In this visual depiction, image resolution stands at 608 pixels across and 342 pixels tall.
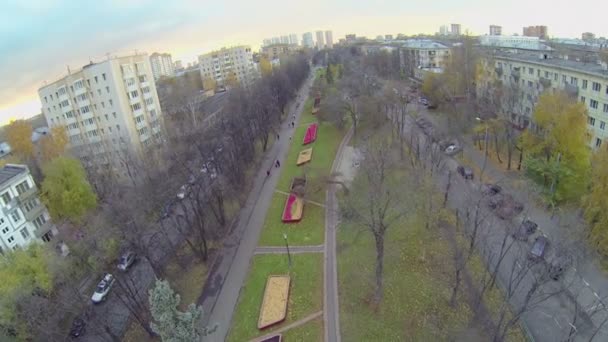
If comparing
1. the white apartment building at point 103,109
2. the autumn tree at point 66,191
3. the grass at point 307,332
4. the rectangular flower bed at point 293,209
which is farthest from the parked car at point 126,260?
the white apartment building at point 103,109

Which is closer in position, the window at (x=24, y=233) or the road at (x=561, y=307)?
the road at (x=561, y=307)

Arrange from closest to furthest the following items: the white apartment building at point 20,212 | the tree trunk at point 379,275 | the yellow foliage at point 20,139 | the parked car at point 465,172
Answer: the tree trunk at point 379,275 < the white apartment building at point 20,212 < the parked car at point 465,172 < the yellow foliage at point 20,139

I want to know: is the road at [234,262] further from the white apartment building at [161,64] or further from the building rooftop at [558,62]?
the white apartment building at [161,64]

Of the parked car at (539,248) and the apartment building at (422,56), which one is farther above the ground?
the apartment building at (422,56)

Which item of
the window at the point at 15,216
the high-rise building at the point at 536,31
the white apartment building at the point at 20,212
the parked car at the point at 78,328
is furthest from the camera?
the high-rise building at the point at 536,31

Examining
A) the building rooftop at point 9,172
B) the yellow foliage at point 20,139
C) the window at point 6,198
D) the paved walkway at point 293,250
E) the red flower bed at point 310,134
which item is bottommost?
the paved walkway at point 293,250

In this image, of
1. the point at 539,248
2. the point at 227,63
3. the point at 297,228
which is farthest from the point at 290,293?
the point at 227,63

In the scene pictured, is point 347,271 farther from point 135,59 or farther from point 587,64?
point 135,59

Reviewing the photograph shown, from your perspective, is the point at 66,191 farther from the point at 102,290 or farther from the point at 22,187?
the point at 102,290
